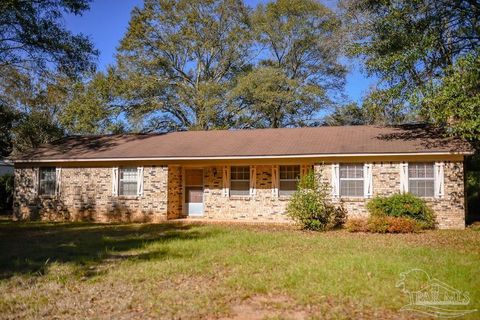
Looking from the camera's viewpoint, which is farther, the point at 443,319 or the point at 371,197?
the point at 371,197

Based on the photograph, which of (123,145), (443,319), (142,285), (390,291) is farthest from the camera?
(123,145)

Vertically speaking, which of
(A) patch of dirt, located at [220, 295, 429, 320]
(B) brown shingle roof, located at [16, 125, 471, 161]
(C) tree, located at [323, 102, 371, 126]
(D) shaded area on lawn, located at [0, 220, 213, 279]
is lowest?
(A) patch of dirt, located at [220, 295, 429, 320]

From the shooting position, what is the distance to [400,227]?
14.1 metres

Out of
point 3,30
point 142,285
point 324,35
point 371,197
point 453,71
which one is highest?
point 324,35

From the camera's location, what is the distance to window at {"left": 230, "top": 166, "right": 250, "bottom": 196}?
18297 mm

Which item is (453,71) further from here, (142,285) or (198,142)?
(142,285)

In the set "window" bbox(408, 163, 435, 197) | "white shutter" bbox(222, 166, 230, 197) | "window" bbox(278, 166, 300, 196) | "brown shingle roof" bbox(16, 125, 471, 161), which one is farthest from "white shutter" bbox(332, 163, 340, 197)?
"white shutter" bbox(222, 166, 230, 197)

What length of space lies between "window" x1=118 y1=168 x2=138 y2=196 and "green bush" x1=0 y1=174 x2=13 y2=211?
30.4 ft

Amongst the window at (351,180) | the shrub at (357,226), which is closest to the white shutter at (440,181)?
the window at (351,180)

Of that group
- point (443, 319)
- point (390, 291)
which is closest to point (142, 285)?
point (390, 291)

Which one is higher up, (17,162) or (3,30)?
(3,30)

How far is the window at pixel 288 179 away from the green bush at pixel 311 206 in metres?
1.77

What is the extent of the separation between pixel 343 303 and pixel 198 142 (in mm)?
14768

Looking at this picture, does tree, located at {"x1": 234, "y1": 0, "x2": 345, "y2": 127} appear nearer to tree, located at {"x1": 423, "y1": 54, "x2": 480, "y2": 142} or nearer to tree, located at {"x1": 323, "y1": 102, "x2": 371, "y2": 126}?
tree, located at {"x1": 323, "y1": 102, "x2": 371, "y2": 126}
